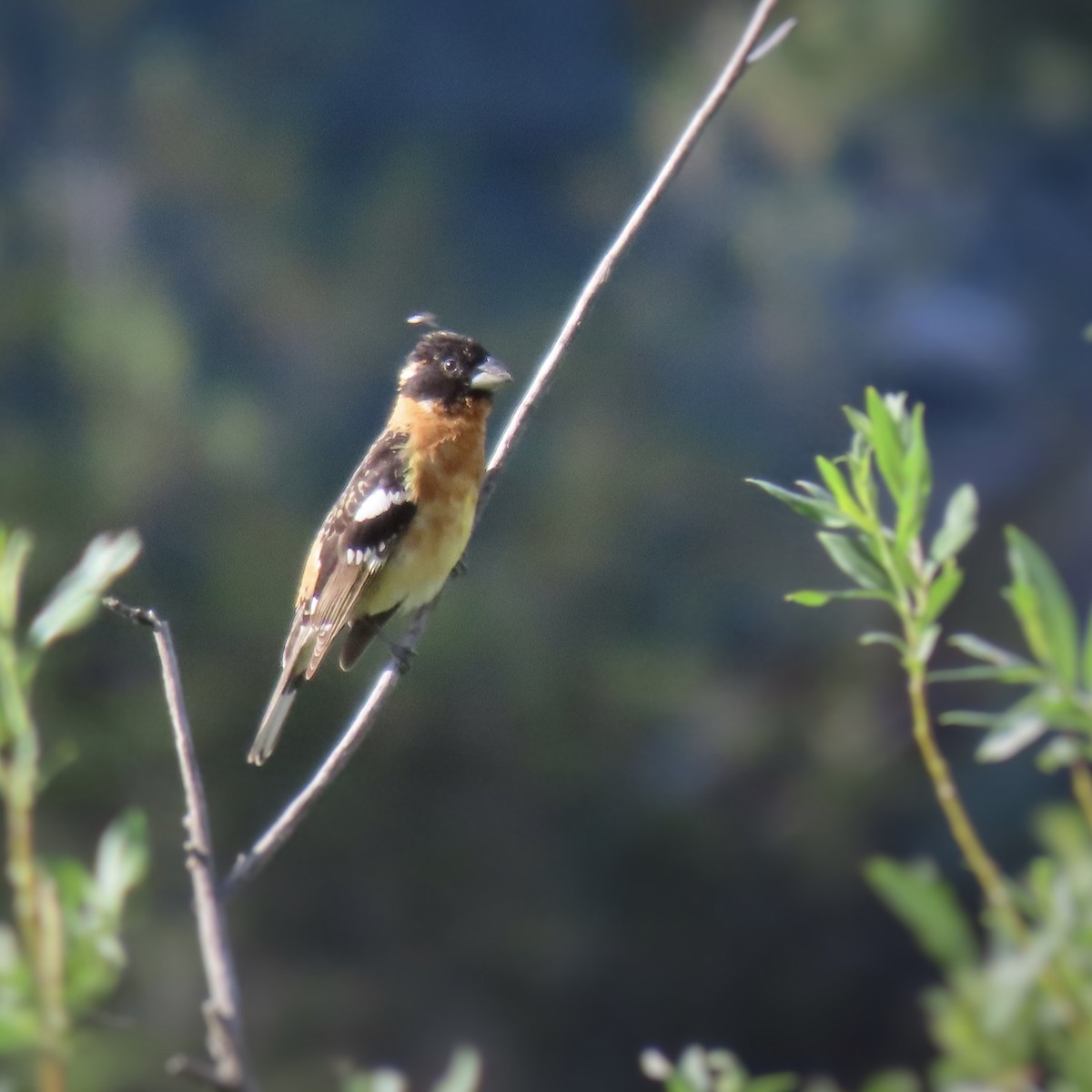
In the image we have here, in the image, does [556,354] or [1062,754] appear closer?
[1062,754]

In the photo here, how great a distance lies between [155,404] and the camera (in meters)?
5.40

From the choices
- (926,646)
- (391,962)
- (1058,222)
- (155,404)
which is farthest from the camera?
(1058,222)

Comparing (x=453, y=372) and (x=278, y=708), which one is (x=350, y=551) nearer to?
(x=278, y=708)

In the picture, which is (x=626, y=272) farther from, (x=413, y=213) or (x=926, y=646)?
(x=926, y=646)

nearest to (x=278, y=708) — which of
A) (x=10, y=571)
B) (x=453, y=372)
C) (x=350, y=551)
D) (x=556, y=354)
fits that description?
(x=350, y=551)

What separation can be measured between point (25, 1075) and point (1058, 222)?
580cm

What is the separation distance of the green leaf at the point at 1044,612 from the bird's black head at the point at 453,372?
8.46 feet

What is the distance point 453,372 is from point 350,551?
1.52 feet

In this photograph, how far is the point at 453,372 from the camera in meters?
3.38

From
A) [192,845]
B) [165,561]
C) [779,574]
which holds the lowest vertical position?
[779,574]

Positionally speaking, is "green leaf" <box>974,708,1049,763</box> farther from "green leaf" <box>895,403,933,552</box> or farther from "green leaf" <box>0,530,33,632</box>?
"green leaf" <box>0,530,33,632</box>

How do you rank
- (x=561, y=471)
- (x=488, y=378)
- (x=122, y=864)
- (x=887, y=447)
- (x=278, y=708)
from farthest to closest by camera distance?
(x=561, y=471) < (x=488, y=378) < (x=278, y=708) < (x=887, y=447) < (x=122, y=864)

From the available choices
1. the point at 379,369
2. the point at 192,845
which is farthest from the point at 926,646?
the point at 379,369

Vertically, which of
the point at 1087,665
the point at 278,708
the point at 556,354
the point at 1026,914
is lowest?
the point at 278,708
